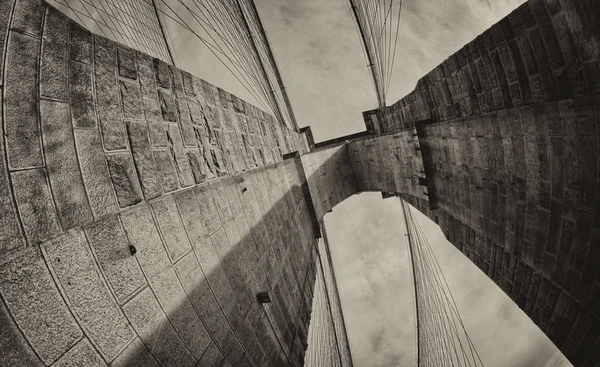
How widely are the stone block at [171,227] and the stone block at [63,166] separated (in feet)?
1.63

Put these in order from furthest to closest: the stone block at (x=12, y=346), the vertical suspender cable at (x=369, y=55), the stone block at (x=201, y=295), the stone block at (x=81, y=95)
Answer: the vertical suspender cable at (x=369, y=55)
the stone block at (x=201, y=295)
the stone block at (x=81, y=95)
the stone block at (x=12, y=346)

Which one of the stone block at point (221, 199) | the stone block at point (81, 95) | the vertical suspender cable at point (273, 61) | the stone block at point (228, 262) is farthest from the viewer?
the vertical suspender cable at point (273, 61)

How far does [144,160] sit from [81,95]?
1.62ft

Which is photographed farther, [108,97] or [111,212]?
[108,97]

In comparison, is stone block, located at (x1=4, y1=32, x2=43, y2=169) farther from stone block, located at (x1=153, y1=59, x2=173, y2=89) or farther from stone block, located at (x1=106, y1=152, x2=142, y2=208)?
stone block, located at (x1=153, y1=59, x2=173, y2=89)

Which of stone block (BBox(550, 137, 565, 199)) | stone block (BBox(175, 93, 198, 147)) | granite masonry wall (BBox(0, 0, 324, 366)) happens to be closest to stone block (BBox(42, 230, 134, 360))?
granite masonry wall (BBox(0, 0, 324, 366))

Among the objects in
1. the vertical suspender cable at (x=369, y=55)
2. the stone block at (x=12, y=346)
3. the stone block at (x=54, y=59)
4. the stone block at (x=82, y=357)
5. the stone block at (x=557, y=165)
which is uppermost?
the vertical suspender cable at (x=369, y=55)

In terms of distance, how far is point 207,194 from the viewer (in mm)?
2621

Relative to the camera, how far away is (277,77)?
8.59 metres

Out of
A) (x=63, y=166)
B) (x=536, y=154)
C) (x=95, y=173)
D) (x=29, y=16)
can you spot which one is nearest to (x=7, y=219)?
(x=63, y=166)

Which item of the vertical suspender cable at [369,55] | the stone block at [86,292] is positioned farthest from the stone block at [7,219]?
the vertical suspender cable at [369,55]

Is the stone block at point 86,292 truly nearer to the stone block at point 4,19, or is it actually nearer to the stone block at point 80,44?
the stone block at point 4,19

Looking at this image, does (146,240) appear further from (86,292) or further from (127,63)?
(127,63)

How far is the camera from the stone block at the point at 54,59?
1484 millimetres
